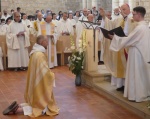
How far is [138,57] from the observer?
6.00 meters

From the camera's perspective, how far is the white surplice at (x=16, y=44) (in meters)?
10.4

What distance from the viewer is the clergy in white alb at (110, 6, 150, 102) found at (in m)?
5.93

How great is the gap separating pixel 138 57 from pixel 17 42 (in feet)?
17.6

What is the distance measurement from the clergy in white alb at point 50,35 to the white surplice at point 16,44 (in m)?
0.60

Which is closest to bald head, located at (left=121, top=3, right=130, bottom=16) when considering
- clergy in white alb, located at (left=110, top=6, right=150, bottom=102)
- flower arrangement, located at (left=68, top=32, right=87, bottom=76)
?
clergy in white alb, located at (left=110, top=6, right=150, bottom=102)

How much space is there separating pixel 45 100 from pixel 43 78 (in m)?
0.40

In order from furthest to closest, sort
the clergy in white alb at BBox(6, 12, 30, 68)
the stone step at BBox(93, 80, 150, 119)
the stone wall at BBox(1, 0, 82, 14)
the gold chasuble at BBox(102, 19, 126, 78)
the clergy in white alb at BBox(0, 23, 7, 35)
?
the stone wall at BBox(1, 0, 82, 14) < the clergy in white alb at BBox(0, 23, 7, 35) < the clergy in white alb at BBox(6, 12, 30, 68) < the gold chasuble at BBox(102, 19, 126, 78) < the stone step at BBox(93, 80, 150, 119)

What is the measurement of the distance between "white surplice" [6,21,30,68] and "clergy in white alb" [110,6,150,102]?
198 inches

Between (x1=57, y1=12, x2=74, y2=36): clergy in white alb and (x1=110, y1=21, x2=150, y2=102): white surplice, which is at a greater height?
(x1=57, y1=12, x2=74, y2=36): clergy in white alb

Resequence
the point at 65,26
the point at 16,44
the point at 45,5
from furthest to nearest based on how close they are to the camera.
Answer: the point at 45,5 → the point at 65,26 → the point at 16,44

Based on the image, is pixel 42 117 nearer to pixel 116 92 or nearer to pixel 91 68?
pixel 116 92

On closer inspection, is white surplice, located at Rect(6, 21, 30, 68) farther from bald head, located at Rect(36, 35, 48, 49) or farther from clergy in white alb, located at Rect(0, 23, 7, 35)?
bald head, located at Rect(36, 35, 48, 49)

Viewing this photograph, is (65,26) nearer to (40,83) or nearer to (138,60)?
(138,60)

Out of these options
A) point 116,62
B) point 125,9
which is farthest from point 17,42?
point 125,9
